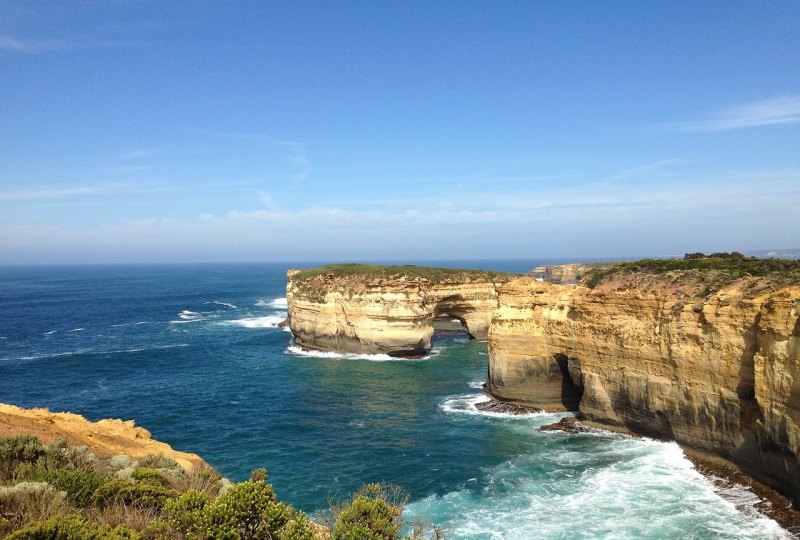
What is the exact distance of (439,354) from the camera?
54.8 metres

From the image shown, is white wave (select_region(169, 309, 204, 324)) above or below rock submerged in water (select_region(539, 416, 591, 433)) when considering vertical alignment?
above

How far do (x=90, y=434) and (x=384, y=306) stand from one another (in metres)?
37.3

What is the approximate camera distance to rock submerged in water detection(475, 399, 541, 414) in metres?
32.8

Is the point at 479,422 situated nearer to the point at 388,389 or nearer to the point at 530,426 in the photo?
the point at 530,426

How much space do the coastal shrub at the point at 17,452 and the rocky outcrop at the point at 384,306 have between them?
1610 inches

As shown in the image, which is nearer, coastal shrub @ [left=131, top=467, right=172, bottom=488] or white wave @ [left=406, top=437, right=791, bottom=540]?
coastal shrub @ [left=131, top=467, right=172, bottom=488]

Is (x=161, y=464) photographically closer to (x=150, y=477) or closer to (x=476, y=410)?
(x=150, y=477)

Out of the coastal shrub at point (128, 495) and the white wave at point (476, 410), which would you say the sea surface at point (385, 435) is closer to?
the white wave at point (476, 410)

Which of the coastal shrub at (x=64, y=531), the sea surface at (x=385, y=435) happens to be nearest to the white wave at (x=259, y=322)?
the sea surface at (x=385, y=435)

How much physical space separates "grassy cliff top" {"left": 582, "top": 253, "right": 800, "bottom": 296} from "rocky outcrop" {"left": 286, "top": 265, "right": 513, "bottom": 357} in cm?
2506

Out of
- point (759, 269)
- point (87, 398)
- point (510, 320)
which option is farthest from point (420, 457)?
point (87, 398)

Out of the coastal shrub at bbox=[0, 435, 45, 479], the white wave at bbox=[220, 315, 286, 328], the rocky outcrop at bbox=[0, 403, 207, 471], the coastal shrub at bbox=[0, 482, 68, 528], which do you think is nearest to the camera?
the coastal shrub at bbox=[0, 482, 68, 528]

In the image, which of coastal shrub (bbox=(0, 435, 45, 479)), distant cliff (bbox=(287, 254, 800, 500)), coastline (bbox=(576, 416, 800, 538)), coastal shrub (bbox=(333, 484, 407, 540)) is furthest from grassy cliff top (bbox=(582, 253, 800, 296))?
coastal shrub (bbox=(0, 435, 45, 479))

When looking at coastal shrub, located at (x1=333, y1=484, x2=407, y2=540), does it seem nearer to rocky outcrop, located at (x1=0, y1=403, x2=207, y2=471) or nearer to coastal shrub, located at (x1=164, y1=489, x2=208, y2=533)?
coastal shrub, located at (x1=164, y1=489, x2=208, y2=533)
